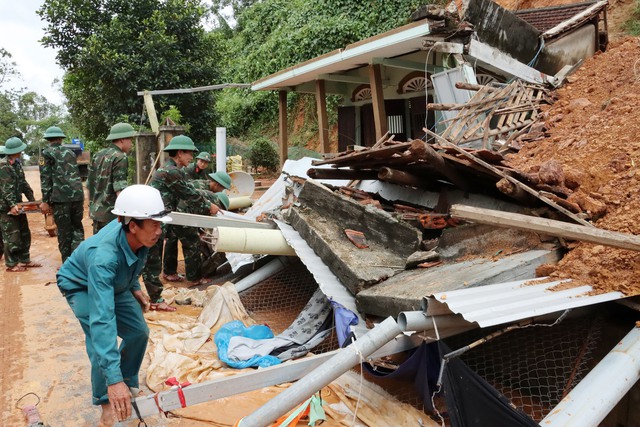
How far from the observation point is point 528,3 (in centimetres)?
1513

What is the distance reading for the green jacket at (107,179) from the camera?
6.29 meters

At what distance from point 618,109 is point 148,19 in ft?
44.4

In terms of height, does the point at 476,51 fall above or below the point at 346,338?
above

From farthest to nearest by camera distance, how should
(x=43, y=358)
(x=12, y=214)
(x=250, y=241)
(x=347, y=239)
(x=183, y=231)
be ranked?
(x=12, y=214), (x=183, y=231), (x=250, y=241), (x=347, y=239), (x=43, y=358)

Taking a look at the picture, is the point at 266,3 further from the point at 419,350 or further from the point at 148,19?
the point at 419,350

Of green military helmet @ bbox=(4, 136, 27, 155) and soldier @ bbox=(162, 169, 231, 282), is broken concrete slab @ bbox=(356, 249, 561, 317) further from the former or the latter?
green military helmet @ bbox=(4, 136, 27, 155)

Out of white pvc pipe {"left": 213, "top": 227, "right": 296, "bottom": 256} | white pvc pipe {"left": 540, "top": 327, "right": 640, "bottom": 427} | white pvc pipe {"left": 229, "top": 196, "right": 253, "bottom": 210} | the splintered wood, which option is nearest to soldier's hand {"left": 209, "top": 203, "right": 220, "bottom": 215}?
white pvc pipe {"left": 213, "top": 227, "right": 296, "bottom": 256}

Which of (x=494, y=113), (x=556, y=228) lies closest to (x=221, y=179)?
(x=494, y=113)

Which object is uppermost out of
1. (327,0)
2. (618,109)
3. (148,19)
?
(327,0)

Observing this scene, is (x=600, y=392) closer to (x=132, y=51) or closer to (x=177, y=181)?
(x=177, y=181)

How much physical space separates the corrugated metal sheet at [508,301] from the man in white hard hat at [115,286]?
1.69 meters

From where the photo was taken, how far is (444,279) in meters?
3.79

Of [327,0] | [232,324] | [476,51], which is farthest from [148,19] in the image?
[232,324]

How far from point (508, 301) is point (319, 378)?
3.98ft
